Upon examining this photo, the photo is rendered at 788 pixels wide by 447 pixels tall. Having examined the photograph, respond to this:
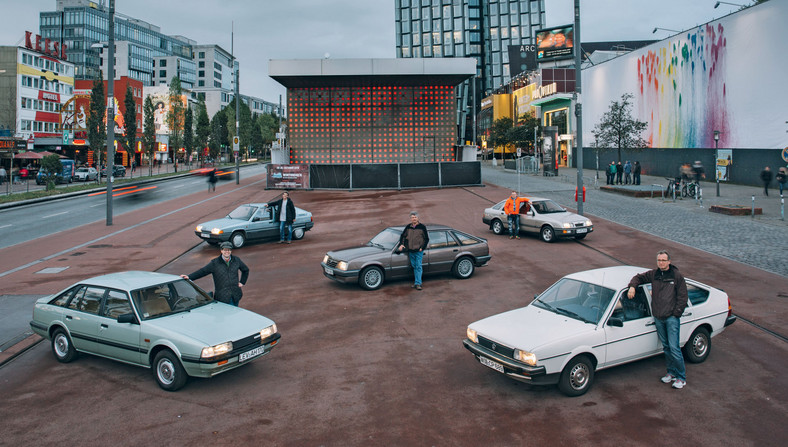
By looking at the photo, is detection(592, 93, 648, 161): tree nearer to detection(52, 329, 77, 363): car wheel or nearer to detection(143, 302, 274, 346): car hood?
detection(143, 302, 274, 346): car hood

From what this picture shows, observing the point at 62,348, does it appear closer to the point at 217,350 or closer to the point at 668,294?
the point at 217,350

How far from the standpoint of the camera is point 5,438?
6102mm

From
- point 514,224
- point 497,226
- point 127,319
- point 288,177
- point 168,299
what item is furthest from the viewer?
point 288,177

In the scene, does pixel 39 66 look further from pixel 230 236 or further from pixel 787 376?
pixel 787 376

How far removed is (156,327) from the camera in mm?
7586

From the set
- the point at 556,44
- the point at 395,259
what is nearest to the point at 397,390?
the point at 395,259

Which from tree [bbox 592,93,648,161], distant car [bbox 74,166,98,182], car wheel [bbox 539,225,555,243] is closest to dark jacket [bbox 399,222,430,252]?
car wheel [bbox 539,225,555,243]

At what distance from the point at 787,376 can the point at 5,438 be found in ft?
31.8

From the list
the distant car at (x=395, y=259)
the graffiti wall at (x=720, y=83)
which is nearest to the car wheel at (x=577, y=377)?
the distant car at (x=395, y=259)

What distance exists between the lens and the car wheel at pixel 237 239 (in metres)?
18.4

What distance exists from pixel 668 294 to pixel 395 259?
6693mm

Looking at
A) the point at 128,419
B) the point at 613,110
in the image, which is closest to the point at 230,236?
the point at 128,419

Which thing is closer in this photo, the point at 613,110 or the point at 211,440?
the point at 211,440

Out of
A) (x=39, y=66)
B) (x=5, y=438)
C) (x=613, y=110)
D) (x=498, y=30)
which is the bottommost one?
(x=5, y=438)
